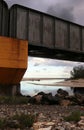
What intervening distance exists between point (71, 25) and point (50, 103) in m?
11.8

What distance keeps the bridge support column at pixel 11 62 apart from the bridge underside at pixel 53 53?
340 centimetres

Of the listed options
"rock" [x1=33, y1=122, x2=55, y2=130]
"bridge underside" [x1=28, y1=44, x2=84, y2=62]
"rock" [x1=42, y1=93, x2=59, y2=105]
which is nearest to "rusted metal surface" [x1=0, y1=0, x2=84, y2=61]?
"bridge underside" [x1=28, y1=44, x2=84, y2=62]

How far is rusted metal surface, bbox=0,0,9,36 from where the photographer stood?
79.2ft

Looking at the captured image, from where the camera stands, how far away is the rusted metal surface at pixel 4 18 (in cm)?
2414

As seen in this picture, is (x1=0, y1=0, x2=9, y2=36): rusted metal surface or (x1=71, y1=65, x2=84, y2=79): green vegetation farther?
(x1=71, y1=65, x2=84, y2=79): green vegetation

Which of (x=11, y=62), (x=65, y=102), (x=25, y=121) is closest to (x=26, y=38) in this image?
(x=11, y=62)

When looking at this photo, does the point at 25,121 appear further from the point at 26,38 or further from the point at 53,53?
the point at 53,53

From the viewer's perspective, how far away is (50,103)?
19797 millimetres

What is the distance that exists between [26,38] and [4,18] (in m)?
2.35

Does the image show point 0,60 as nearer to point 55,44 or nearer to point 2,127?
point 55,44

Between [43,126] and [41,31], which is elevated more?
[41,31]

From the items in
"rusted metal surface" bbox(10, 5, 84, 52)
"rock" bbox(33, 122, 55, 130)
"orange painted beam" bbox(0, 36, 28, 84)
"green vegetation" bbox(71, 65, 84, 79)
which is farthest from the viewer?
"green vegetation" bbox(71, 65, 84, 79)

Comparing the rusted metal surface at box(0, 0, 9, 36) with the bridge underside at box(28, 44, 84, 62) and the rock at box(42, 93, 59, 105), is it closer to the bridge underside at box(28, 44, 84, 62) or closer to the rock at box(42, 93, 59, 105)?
the bridge underside at box(28, 44, 84, 62)

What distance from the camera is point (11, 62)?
73.0 ft
